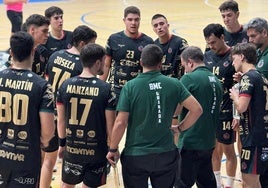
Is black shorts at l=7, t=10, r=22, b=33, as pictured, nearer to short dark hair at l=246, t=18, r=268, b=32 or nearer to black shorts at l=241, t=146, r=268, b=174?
short dark hair at l=246, t=18, r=268, b=32

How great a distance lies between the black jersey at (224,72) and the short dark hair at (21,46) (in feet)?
10.4

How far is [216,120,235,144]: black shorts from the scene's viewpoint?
7498 millimetres

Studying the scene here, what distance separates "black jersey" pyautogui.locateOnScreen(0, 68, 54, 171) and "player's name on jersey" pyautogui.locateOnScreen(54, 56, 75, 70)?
1.69m

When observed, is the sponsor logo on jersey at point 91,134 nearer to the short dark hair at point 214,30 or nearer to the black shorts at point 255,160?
the black shorts at point 255,160

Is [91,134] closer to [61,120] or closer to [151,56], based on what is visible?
[61,120]

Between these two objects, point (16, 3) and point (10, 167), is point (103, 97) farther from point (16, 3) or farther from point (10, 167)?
point (16, 3)

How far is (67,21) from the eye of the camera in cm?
2136

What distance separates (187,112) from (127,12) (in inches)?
103

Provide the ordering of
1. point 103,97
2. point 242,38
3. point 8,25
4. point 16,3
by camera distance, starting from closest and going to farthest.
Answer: point 103,97 < point 242,38 < point 16,3 < point 8,25

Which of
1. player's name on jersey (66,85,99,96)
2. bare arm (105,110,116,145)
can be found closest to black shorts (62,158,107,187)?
bare arm (105,110,116,145)

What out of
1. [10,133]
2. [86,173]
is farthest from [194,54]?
[10,133]

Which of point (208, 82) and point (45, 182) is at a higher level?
point (208, 82)

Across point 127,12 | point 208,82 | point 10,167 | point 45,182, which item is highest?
point 127,12

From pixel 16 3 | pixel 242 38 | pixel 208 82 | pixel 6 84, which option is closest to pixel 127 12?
pixel 242 38
